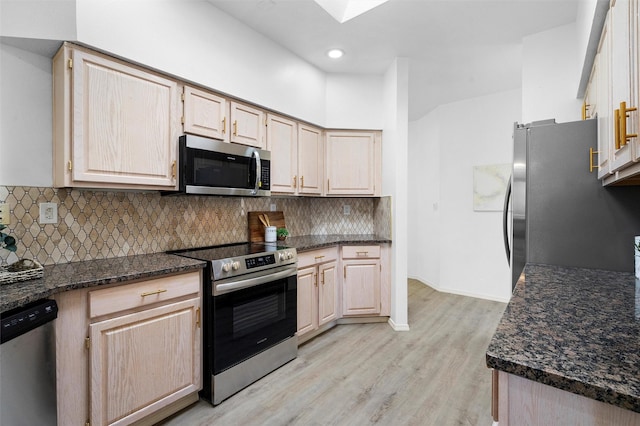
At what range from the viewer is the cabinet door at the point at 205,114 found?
2225 millimetres

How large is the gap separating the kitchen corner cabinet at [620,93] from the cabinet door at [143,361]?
84.5 inches

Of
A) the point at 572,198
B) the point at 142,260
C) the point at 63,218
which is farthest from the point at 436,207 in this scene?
the point at 63,218

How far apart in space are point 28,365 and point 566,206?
9.19 feet

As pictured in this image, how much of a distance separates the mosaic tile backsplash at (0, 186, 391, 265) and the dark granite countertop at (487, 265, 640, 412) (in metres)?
2.17

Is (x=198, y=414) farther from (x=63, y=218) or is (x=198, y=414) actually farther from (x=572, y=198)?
(x=572, y=198)

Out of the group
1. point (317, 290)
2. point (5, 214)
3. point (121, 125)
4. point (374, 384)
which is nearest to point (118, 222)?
point (5, 214)

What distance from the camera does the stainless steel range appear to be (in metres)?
2.00

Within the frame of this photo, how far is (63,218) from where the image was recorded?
74.7 inches

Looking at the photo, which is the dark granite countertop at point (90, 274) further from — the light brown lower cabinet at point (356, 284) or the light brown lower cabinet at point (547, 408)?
the light brown lower cabinet at point (547, 408)

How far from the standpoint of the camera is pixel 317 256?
118 inches

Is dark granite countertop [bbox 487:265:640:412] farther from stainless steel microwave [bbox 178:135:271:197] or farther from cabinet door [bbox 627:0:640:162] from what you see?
stainless steel microwave [bbox 178:135:271:197]

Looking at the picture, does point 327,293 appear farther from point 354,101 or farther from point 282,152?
point 354,101

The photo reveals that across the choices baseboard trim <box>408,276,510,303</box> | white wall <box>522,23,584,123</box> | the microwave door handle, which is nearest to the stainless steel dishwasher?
the microwave door handle

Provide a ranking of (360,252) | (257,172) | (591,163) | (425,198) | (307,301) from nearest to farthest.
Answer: (591,163) → (257,172) → (307,301) → (360,252) → (425,198)
